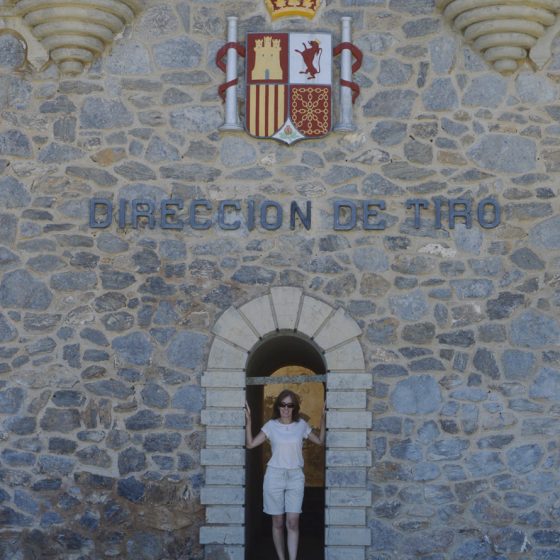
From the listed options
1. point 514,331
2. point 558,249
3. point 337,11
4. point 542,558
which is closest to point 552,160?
point 558,249

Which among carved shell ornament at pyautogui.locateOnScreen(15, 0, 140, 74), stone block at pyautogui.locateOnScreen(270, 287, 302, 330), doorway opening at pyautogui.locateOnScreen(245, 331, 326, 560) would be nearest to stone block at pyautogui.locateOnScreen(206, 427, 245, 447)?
doorway opening at pyautogui.locateOnScreen(245, 331, 326, 560)

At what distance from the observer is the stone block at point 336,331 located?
9.91m

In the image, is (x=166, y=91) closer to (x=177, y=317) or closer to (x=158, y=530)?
(x=177, y=317)

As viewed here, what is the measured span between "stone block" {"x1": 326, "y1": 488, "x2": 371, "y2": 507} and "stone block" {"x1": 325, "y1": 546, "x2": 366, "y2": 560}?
35 centimetres

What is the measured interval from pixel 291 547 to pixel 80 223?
3231 millimetres

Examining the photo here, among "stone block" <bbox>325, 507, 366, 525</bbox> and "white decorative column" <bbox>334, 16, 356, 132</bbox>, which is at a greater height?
"white decorative column" <bbox>334, 16, 356, 132</bbox>

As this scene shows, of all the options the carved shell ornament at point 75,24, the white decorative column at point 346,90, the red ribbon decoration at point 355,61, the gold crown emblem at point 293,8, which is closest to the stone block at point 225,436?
the white decorative column at point 346,90

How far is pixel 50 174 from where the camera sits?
10.1 metres

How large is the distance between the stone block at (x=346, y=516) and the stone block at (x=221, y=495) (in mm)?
746

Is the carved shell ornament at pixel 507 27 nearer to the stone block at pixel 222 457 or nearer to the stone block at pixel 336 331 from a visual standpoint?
the stone block at pixel 336 331

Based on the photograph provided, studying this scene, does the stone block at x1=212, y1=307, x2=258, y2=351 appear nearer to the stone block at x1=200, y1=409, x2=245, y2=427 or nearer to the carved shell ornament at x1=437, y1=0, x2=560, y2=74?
the stone block at x1=200, y1=409, x2=245, y2=427

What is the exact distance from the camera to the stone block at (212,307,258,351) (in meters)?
9.95

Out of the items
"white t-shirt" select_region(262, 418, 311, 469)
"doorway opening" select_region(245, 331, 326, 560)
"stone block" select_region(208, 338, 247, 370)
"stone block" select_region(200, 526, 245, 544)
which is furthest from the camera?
"doorway opening" select_region(245, 331, 326, 560)

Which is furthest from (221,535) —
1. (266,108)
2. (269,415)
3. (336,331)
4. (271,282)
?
(269,415)
